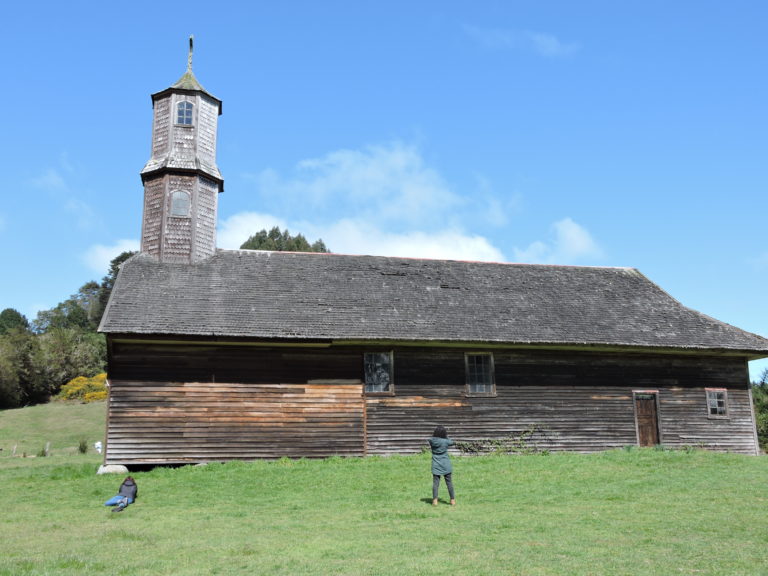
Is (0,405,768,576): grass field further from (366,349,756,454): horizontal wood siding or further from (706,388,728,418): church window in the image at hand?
(706,388,728,418): church window

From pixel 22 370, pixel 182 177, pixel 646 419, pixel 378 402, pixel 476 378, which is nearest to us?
pixel 378 402

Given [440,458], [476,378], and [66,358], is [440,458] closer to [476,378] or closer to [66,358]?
[476,378]

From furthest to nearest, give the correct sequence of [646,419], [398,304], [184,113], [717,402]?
→ [184,113]
[717,402]
[646,419]
[398,304]

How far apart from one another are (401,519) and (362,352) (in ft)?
29.9

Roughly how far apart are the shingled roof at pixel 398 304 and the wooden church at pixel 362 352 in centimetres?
7

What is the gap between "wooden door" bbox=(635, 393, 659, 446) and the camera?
22.6 m

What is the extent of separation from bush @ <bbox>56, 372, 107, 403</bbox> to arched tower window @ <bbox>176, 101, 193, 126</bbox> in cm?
3831

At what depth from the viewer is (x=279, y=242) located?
234 ft

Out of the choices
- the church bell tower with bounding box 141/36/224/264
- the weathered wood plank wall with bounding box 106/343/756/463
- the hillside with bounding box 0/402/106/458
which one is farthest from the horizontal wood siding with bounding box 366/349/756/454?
the hillside with bounding box 0/402/106/458

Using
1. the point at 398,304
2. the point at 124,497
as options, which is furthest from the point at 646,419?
the point at 124,497

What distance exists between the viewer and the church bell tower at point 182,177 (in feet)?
78.3

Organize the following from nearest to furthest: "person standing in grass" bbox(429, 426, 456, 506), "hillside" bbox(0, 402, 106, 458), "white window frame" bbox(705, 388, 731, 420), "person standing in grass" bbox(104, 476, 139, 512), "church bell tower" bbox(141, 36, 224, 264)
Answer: "person standing in grass" bbox(429, 426, 456, 506) → "person standing in grass" bbox(104, 476, 139, 512) → "white window frame" bbox(705, 388, 731, 420) → "church bell tower" bbox(141, 36, 224, 264) → "hillside" bbox(0, 402, 106, 458)

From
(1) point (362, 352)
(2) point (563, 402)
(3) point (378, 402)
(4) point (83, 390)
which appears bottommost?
(2) point (563, 402)

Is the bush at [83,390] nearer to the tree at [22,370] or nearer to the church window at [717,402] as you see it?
the tree at [22,370]
